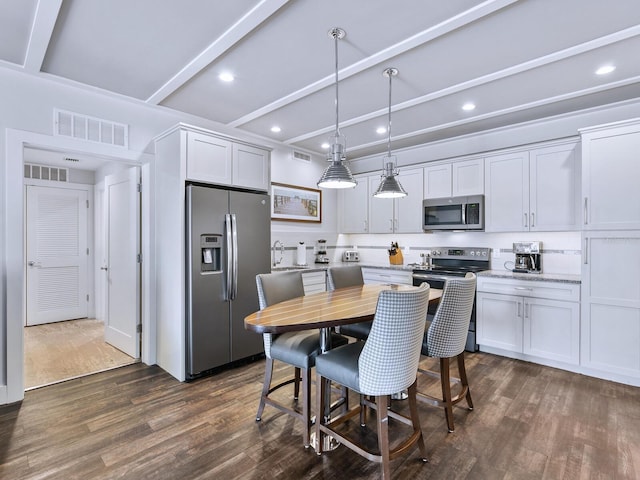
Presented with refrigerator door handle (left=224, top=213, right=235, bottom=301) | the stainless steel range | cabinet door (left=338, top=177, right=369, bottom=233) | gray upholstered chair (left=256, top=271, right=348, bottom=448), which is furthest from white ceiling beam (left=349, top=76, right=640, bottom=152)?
gray upholstered chair (left=256, top=271, right=348, bottom=448)

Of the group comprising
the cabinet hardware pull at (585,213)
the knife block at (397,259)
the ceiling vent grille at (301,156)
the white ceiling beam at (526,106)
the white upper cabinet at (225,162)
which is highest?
the white ceiling beam at (526,106)

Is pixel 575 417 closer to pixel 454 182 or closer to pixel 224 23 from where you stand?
pixel 454 182

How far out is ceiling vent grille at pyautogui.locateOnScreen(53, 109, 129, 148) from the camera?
3006 mm

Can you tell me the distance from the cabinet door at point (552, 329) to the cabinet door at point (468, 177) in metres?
1.45

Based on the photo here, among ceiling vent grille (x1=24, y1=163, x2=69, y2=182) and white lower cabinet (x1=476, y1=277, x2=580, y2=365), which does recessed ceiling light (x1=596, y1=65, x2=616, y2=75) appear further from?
ceiling vent grille (x1=24, y1=163, x2=69, y2=182)

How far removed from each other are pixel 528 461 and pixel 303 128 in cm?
376

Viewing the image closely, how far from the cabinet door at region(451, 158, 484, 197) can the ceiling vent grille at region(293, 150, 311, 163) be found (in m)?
2.09

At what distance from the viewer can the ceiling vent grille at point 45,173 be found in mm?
5113

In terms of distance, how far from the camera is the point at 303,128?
424 cm

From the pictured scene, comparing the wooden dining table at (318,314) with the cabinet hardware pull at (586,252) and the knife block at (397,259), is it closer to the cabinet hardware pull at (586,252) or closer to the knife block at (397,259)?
the cabinet hardware pull at (586,252)

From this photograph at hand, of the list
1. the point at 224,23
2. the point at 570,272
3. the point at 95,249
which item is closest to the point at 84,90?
the point at 224,23

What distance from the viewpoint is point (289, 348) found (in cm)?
236

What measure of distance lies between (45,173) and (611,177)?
23.6ft

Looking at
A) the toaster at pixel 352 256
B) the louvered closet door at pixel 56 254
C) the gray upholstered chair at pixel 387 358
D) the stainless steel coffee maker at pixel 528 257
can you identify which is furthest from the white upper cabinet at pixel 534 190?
the louvered closet door at pixel 56 254
